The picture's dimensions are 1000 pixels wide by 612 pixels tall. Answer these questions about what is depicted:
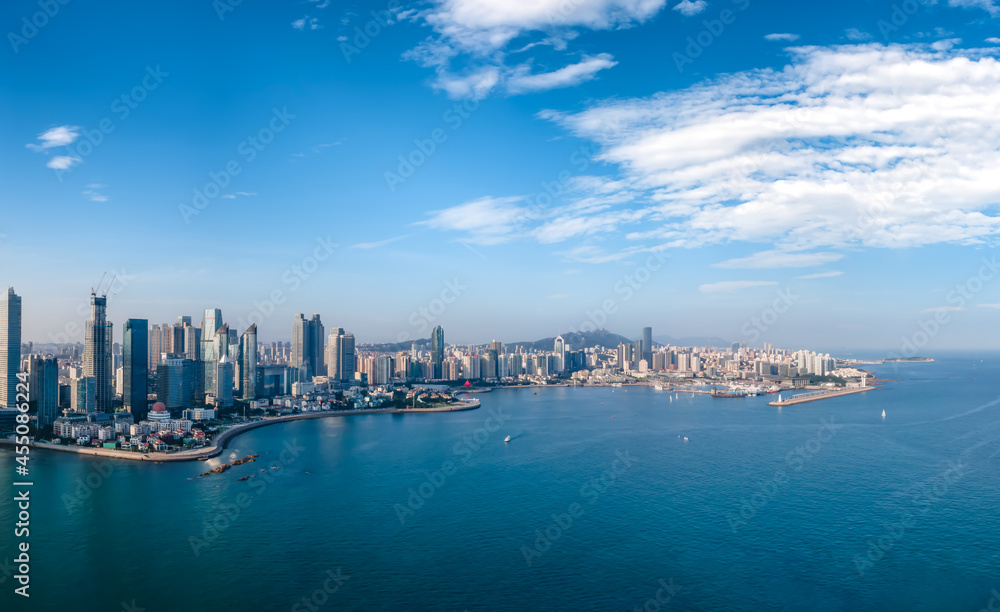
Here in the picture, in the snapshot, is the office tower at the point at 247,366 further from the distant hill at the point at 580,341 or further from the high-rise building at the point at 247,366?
the distant hill at the point at 580,341

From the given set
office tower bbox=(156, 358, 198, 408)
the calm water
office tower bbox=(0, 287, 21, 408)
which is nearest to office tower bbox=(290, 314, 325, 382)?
office tower bbox=(156, 358, 198, 408)

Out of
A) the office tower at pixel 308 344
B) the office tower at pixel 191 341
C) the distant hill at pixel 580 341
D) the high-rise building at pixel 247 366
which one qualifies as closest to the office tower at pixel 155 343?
the office tower at pixel 191 341

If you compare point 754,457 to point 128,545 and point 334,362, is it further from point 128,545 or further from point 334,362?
point 334,362

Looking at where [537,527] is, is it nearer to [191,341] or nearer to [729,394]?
[729,394]

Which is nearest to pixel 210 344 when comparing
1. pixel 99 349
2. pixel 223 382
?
pixel 223 382

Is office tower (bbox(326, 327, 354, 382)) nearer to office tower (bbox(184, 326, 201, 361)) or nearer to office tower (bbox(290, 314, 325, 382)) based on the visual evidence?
office tower (bbox(290, 314, 325, 382))

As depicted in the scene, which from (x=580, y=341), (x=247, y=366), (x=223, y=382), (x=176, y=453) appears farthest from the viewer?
(x=580, y=341)

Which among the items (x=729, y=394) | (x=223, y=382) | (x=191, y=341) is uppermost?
(x=191, y=341)
